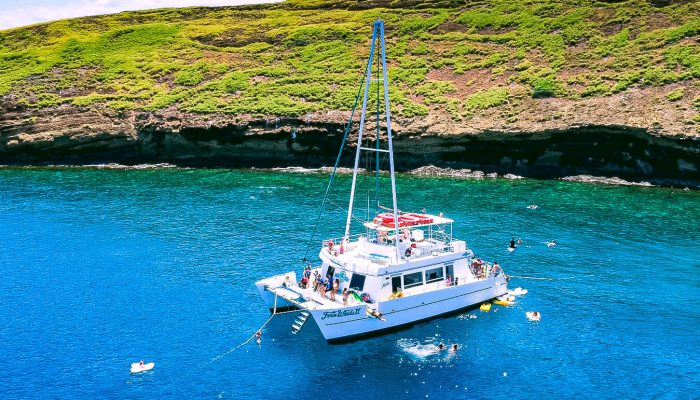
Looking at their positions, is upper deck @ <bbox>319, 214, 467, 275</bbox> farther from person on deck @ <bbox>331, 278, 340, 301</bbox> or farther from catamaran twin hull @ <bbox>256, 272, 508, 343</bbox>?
catamaran twin hull @ <bbox>256, 272, 508, 343</bbox>

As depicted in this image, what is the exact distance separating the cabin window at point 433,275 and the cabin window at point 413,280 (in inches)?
19.4

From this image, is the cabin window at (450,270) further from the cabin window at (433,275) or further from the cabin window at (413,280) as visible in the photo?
the cabin window at (413,280)

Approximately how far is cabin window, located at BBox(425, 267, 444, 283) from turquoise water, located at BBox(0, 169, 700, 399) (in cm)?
265

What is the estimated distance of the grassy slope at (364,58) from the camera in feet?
337

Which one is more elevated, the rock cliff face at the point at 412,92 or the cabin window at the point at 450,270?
the rock cliff face at the point at 412,92

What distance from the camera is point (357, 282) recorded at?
131 ft

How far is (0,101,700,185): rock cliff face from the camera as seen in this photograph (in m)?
87.6

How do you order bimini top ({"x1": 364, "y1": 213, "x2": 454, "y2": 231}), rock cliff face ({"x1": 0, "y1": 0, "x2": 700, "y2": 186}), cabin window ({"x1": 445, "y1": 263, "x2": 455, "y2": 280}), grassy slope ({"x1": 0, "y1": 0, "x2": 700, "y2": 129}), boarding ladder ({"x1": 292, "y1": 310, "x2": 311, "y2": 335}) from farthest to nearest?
grassy slope ({"x1": 0, "y1": 0, "x2": 700, "y2": 129}) → rock cliff face ({"x1": 0, "y1": 0, "x2": 700, "y2": 186}) → cabin window ({"x1": 445, "y1": 263, "x2": 455, "y2": 280}) → bimini top ({"x1": 364, "y1": 213, "x2": 454, "y2": 231}) → boarding ladder ({"x1": 292, "y1": 310, "x2": 311, "y2": 335})

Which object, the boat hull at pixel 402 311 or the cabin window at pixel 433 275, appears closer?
the boat hull at pixel 402 311

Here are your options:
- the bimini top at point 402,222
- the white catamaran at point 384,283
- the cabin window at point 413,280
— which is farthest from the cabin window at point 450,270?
the bimini top at point 402,222

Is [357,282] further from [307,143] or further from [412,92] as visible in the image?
[412,92]

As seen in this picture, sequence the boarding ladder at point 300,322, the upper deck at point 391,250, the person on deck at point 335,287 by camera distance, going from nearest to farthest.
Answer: the boarding ladder at point 300,322 < the person on deck at point 335,287 < the upper deck at point 391,250

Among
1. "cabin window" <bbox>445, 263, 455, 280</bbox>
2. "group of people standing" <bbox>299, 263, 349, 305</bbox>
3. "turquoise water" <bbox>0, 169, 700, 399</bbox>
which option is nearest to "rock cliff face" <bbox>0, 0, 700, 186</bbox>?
"turquoise water" <bbox>0, 169, 700, 399</bbox>

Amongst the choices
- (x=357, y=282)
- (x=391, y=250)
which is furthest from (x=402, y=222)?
(x=357, y=282)
